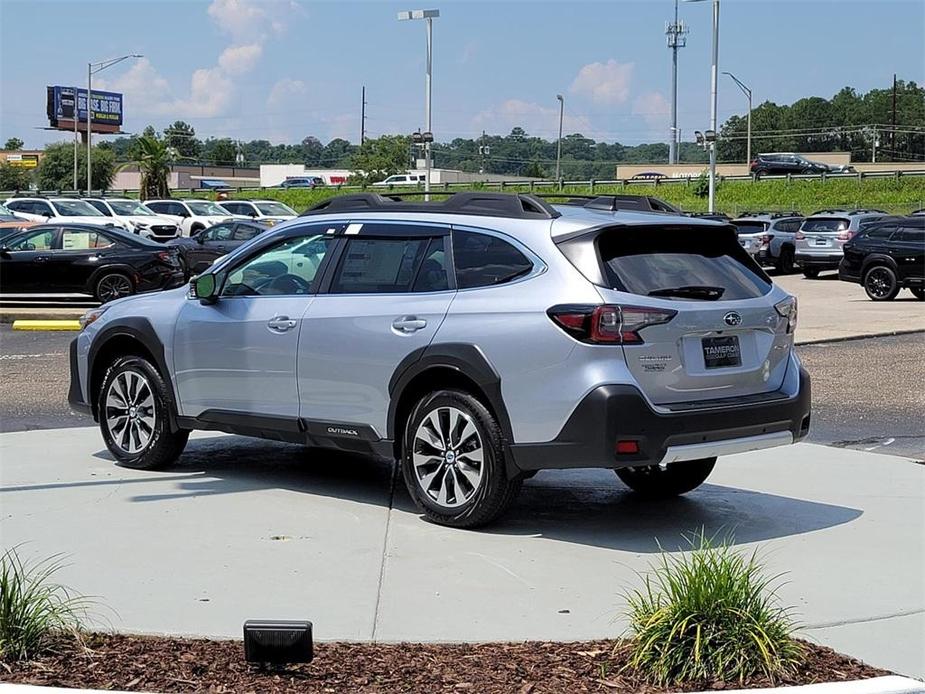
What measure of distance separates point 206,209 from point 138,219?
576 cm

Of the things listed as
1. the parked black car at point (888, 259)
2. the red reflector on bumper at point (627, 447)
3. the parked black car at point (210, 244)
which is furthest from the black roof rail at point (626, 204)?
the parked black car at point (888, 259)

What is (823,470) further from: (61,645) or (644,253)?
(61,645)

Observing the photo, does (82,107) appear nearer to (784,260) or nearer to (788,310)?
(784,260)

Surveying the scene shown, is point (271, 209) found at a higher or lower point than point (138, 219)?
higher

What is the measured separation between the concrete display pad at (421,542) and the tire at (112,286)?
13.1m

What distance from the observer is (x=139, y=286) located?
22859mm

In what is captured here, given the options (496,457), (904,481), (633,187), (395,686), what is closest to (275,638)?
(395,686)

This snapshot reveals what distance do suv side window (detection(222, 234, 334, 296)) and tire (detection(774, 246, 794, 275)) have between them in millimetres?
32016

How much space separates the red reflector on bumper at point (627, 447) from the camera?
664 cm

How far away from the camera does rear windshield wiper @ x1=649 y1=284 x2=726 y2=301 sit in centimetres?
695

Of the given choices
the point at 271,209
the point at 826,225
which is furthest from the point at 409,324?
the point at 271,209

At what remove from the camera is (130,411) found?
904 cm

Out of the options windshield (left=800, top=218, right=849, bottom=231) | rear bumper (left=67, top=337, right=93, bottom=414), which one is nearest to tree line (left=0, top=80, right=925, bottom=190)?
windshield (left=800, top=218, right=849, bottom=231)

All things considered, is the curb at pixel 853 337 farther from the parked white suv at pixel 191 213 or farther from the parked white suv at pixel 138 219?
the parked white suv at pixel 191 213
